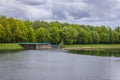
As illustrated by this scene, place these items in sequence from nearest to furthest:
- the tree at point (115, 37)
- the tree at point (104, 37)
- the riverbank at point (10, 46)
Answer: the riverbank at point (10, 46) < the tree at point (104, 37) < the tree at point (115, 37)

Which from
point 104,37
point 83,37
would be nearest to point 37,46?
point 83,37

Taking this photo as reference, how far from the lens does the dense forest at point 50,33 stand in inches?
5364

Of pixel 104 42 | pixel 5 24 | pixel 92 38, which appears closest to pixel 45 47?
pixel 5 24

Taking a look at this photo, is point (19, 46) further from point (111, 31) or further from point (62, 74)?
point (62, 74)

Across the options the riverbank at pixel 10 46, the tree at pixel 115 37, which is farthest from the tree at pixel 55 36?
the tree at pixel 115 37

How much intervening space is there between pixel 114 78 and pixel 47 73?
33.6 feet

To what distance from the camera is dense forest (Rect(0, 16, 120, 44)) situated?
Result: 447ft

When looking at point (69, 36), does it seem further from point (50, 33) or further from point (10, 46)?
point (10, 46)

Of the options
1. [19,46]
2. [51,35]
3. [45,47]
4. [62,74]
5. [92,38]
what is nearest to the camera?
[62,74]

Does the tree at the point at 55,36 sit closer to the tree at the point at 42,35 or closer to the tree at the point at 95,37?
the tree at the point at 42,35

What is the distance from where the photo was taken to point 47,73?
48.1 m

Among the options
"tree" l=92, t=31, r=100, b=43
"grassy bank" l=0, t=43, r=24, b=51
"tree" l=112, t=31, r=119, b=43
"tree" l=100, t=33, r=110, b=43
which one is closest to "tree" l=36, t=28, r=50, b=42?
"grassy bank" l=0, t=43, r=24, b=51

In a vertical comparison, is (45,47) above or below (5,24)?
below

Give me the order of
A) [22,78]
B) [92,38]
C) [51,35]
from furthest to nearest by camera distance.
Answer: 1. [92,38]
2. [51,35]
3. [22,78]
